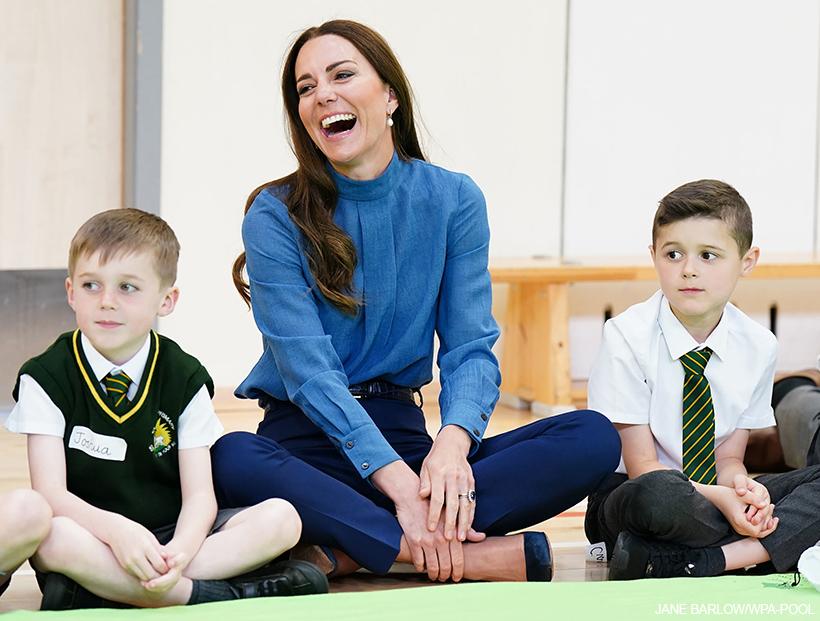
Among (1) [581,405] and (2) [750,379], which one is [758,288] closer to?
(1) [581,405]

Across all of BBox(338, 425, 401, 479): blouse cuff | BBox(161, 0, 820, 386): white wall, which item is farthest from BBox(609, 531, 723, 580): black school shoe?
BBox(161, 0, 820, 386): white wall

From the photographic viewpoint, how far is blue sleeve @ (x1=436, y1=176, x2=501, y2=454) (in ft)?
5.63

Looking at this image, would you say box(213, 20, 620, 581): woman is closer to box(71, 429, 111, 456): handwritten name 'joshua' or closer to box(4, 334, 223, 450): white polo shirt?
box(4, 334, 223, 450): white polo shirt

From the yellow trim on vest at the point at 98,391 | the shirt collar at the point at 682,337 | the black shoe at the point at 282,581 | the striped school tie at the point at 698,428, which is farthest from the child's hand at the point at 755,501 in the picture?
the yellow trim on vest at the point at 98,391

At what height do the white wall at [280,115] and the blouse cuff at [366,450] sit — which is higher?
the white wall at [280,115]

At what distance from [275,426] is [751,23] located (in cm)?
269

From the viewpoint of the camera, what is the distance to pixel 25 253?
3.23m

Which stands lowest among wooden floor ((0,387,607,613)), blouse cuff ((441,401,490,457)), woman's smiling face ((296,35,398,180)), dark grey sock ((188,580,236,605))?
wooden floor ((0,387,607,613))

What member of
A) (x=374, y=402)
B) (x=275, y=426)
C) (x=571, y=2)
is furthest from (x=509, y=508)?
(x=571, y=2)

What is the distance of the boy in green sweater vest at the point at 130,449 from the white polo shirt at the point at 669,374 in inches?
24.3

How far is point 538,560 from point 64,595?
27.2 inches

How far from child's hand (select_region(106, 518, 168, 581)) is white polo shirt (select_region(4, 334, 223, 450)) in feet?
0.59

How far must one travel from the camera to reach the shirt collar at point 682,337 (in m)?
1.80

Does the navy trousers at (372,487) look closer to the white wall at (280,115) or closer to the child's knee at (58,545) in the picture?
the child's knee at (58,545)
